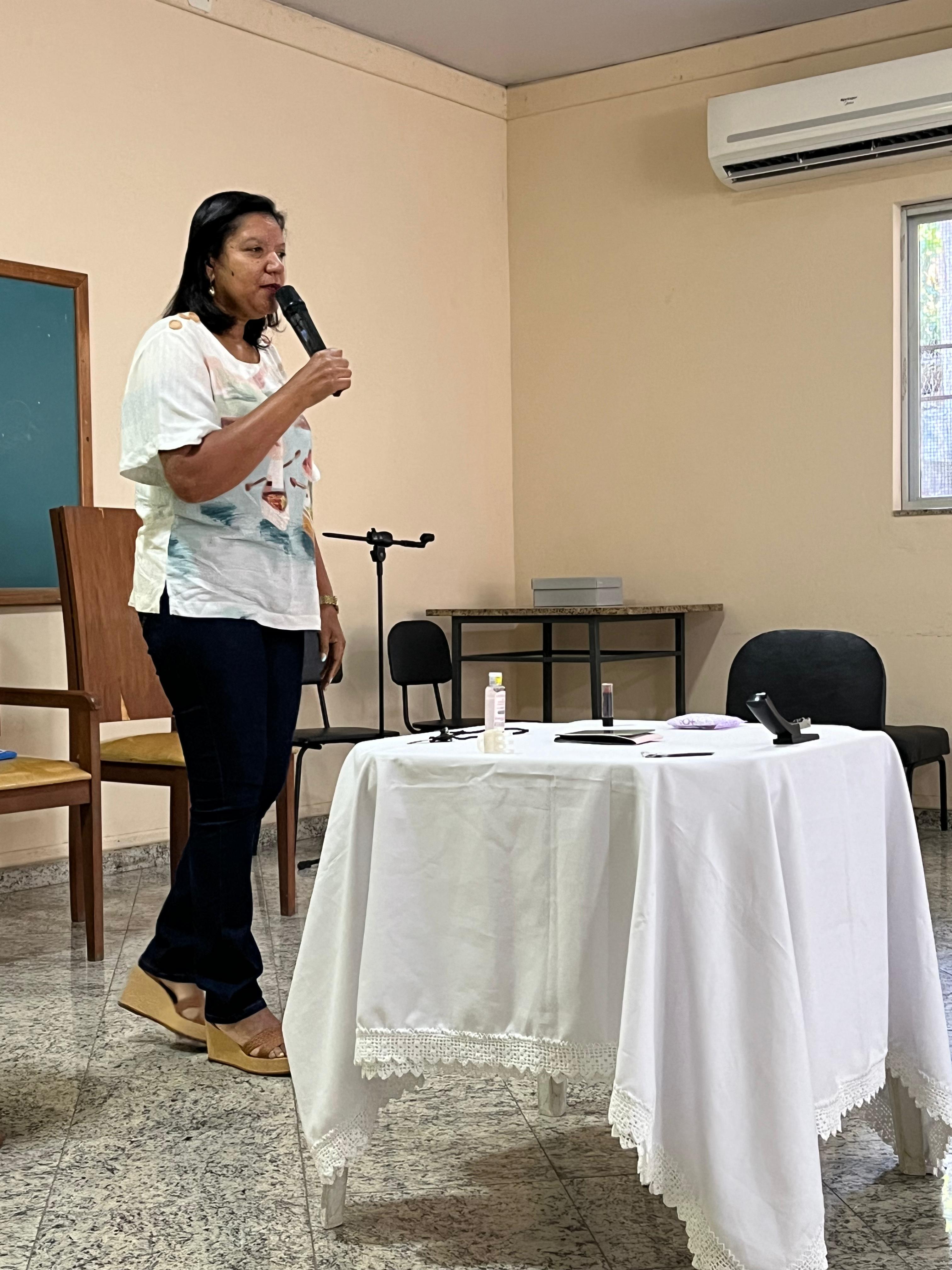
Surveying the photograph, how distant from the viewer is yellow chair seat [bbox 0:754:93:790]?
128 inches

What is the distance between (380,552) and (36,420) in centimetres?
138

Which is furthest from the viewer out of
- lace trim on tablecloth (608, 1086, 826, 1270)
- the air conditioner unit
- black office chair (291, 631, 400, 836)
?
the air conditioner unit

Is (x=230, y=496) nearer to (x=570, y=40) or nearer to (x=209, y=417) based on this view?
(x=209, y=417)

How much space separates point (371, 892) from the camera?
1.74 meters

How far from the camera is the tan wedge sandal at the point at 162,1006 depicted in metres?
2.63

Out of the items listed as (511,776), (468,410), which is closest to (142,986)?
(511,776)

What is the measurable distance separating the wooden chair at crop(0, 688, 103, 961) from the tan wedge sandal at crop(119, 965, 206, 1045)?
0.71 metres

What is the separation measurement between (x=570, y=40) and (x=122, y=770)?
358 cm

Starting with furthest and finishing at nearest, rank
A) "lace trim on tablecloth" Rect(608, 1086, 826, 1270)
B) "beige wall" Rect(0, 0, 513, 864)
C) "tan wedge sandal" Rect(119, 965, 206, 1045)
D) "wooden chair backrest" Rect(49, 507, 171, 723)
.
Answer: "beige wall" Rect(0, 0, 513, 864), "wooden chair backrest" Rect(49, 507, 171, 723), "tan wedge sandal" Rect(119, 965, 206, 1045), "lace trim on tablecloth" Rect(608, 1086, 826, 1270)

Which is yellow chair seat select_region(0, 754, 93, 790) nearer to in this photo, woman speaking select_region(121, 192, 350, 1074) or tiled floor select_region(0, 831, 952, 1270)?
tiled floor select_region(0, 831, 952, 1270)

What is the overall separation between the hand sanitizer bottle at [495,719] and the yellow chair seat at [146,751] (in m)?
1.88

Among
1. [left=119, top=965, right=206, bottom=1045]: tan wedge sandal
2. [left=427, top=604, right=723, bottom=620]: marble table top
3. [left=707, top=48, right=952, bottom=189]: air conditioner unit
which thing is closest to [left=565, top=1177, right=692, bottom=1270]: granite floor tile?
[left=119, top=965, right=206, bottom=1045]: tan wedge sandal

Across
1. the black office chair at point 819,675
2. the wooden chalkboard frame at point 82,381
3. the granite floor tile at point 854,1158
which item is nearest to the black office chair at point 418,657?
the wooden chalkboard frame at point 82,381

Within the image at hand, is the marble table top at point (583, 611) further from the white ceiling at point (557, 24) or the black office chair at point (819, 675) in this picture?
the white ceiling at point (557, 24)
